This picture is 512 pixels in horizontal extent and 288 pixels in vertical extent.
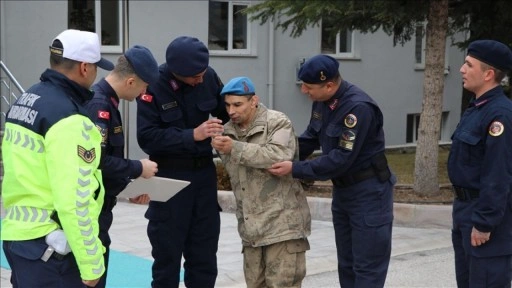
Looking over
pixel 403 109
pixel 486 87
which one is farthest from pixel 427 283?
pixel 403 109

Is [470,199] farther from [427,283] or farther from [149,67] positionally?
[427,283]

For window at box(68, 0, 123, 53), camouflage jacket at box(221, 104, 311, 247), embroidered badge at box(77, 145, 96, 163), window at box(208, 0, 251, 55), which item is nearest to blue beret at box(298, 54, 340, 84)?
camouflage jacket at box(221, 104, 311, 247)

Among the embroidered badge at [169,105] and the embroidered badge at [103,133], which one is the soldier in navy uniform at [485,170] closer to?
the embroidered badge at [169,105]

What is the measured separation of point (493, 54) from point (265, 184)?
4.95ft

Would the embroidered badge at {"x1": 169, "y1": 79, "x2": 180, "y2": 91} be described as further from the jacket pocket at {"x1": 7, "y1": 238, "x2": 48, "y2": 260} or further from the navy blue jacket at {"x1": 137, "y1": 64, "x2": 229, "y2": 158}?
the jacket pocket at {"x1": 7, "y1": 238, "x2": 48, "y2": 260}

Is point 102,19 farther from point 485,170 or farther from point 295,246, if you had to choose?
point 485,170

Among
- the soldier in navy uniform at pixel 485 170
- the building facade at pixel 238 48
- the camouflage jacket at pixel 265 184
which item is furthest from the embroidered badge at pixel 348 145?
the building facade at pixel 238 48

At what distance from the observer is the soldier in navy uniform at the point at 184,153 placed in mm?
4598

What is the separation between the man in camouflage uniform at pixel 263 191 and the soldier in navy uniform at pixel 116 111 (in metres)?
0.53

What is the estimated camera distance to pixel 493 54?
4.13m

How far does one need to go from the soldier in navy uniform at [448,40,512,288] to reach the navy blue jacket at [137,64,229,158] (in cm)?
160

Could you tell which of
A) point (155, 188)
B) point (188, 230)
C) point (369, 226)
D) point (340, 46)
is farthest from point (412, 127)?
point (155, 188)

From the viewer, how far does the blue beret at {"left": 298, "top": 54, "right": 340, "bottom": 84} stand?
435 centimetres

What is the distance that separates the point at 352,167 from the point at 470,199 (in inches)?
28.0
